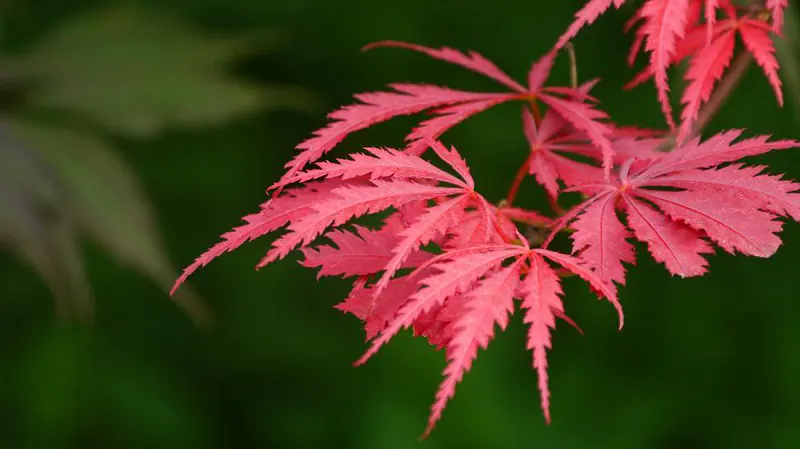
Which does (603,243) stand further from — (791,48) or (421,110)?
→ (791,48)

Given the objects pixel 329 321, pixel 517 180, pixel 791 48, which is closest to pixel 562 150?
pixel 517 180

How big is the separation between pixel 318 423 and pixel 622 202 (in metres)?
1.14

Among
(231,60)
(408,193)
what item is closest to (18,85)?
(231,60)

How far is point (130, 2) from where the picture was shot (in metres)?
1.31

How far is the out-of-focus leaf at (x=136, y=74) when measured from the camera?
1.24 meters

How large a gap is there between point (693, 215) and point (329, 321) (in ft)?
3.86

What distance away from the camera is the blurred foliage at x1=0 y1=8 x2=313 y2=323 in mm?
1143

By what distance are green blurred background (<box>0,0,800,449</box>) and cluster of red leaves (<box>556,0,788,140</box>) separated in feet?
2.66

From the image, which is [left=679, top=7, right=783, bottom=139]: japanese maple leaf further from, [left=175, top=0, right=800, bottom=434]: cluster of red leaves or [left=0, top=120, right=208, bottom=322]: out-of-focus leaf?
[left=0, top=120, right=208, bottom=322]: out-of-focus leaf

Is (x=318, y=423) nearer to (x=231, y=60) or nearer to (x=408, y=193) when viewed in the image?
(x=231, y=60)

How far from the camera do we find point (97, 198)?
1.18m

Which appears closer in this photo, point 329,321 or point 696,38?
point 696,38

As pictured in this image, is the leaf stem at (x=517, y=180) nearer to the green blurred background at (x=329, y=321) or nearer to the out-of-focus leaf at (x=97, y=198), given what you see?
the out-of-focus leaf at (x=97, y=198)

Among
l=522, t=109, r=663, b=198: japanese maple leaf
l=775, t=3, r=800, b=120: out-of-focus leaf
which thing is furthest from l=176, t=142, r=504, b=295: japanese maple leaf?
l=775, t=3, r=800, b=120: out-of-focus leaf
